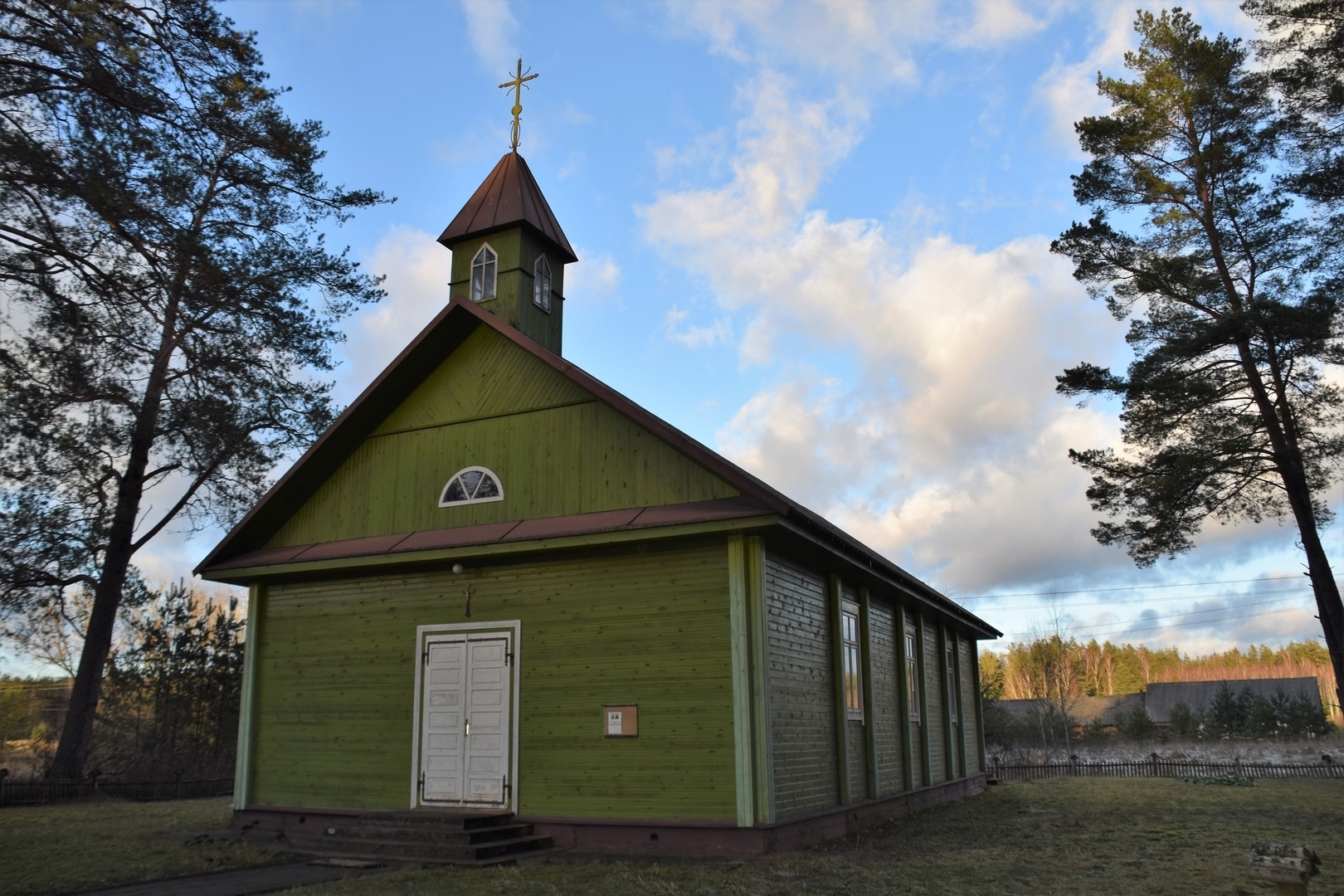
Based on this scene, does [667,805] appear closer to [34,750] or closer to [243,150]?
[243,150]

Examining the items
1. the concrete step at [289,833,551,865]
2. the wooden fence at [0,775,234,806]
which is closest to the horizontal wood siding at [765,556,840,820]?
the concrete step at [289,833,551,865]

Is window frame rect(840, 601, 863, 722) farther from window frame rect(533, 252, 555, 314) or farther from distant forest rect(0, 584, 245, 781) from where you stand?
distant forest rect(0, 584, 245, 781)

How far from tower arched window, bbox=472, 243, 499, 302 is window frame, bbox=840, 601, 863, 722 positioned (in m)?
7.00

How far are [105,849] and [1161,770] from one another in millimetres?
25202

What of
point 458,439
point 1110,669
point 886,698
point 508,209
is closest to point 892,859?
point 886,698

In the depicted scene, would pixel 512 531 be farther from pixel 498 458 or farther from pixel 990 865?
pixel 990 865

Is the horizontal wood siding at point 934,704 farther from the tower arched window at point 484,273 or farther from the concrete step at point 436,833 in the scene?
the tower arched window at point 484,273

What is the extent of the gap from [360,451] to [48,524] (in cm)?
914

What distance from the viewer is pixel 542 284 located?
50.5 feet

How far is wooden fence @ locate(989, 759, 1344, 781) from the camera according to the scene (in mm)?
24734

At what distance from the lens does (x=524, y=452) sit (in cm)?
1262

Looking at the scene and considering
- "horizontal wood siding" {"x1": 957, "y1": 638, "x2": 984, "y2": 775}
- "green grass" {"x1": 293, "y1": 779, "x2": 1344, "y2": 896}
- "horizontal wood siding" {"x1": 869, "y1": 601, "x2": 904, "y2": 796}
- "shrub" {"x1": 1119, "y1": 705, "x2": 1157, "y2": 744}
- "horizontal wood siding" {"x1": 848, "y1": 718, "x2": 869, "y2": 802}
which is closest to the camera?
"green grass" {"x1": 293, "y1": 779, "x2": 1344, "y2": 896}

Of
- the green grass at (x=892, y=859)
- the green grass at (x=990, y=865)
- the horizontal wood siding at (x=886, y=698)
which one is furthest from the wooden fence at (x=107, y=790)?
the horizontal wood siding at (x=886, y=698)

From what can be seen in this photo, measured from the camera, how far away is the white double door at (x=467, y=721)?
1177 centimetres
